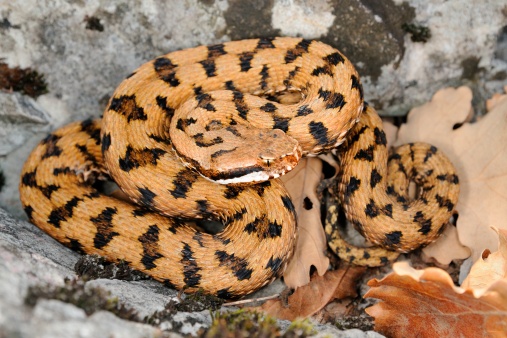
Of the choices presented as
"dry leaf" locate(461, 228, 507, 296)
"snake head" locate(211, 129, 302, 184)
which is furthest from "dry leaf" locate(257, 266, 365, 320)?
"dry leaf" locate(461, 228, 507, 296)

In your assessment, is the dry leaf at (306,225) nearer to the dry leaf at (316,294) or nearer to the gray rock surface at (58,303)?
the dry leaf at (316,294)

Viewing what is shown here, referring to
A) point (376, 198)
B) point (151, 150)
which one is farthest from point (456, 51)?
point (151, 150)

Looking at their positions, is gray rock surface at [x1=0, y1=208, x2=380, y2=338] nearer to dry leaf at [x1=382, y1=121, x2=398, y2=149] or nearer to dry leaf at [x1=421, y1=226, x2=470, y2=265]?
dry leaf at [x1=421, y1=226, x2=470, y2=265]

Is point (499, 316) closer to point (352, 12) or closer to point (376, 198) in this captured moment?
point (376, 198)

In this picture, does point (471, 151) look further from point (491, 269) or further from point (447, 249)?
point (491, 269)

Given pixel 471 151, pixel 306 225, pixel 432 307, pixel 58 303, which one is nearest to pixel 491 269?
pixel 432 307

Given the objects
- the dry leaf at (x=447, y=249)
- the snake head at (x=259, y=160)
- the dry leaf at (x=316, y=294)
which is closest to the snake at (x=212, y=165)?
the snake head at (x=259, y=160)
